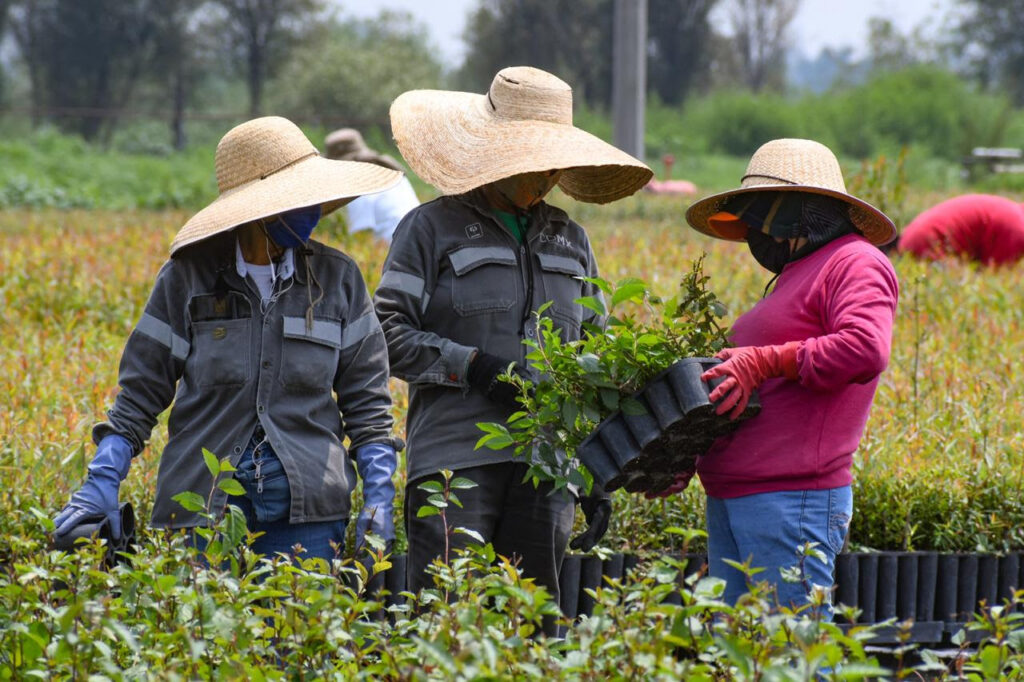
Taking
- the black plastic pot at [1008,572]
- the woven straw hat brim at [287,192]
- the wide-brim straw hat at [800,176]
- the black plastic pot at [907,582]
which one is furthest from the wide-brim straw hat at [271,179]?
the black plastic pot at [1008,572]

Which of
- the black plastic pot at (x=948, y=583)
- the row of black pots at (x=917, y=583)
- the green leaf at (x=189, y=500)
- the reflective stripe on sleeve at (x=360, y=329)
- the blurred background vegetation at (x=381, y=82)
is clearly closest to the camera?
the green leaf at (x=189, y=500)

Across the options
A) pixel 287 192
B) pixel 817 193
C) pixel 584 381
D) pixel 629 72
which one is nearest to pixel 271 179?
pixel 287 192

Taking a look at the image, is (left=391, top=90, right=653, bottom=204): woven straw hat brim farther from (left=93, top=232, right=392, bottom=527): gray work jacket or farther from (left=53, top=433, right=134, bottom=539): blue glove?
(left=53, top=433, right=134, bottom=539): blue glove

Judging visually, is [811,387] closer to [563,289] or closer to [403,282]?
[563,289]

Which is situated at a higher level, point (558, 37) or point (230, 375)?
point (558, 37)

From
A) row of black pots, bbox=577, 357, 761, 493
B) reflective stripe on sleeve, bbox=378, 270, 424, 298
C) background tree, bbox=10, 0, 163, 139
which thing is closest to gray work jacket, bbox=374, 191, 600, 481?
reflective stripe on sleeve, bbox=378, 270, 424, 298

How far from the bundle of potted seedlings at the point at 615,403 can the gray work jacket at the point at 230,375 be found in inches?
18.6

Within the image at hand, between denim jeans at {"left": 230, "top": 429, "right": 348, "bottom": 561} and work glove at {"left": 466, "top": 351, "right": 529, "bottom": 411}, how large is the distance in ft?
1.67

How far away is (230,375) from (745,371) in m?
1.16

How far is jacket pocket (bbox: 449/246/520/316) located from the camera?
3270 millimetres

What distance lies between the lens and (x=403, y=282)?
325 centimetres

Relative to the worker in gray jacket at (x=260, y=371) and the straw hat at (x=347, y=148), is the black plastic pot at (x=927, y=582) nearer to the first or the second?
the worker in gray jacket at (x=260, y=371)

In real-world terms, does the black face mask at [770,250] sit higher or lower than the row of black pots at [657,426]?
higher

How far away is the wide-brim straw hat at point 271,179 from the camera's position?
2.95 metres
